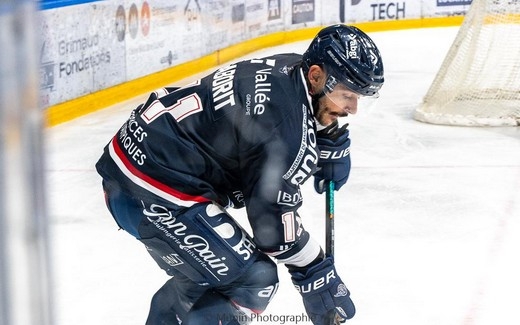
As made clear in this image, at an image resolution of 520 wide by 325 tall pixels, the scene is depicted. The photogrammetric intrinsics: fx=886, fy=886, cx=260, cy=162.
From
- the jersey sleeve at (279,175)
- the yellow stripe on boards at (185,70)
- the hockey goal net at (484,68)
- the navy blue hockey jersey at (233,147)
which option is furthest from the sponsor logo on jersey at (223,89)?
the hockey goal net at (484,68)

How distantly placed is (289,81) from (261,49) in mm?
7497

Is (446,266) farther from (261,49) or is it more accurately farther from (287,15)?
(287,15)

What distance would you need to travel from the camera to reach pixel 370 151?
5.04 meters

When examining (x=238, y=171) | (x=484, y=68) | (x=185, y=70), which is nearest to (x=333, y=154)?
(x=238, y=171)

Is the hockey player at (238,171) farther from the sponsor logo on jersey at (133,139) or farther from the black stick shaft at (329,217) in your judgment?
the black stick shaft at (329,217)

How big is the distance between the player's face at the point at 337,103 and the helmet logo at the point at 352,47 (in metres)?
0.06

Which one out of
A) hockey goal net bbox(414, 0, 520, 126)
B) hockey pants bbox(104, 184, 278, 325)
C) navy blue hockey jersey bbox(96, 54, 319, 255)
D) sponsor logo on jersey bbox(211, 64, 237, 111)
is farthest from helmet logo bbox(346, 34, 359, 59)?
hockey goal net bbox(414, 0, 520, 126)

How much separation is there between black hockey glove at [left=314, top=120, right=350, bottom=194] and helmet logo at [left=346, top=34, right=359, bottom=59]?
0.28 meters

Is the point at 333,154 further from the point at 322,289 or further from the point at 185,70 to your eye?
the point at 185,70

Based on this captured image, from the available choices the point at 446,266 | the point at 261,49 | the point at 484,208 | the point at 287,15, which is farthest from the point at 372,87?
the point at 287,15

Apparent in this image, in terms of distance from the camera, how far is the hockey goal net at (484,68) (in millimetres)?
5727

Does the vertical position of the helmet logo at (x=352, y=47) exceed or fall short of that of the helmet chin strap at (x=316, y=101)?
it exceeds it

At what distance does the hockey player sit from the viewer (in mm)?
1725

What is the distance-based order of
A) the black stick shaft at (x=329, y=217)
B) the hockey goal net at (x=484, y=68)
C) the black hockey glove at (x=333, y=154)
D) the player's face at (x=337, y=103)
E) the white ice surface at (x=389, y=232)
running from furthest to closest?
1. the hockey goal net at (x=484, y=68)
2. the white ice surface at (x=389, y=232)
3. the black stick shaft at (x=329, y=217)
4. the black hockey glove at (x=333, y=154)
5. the player's face at (x=337, y=103)
